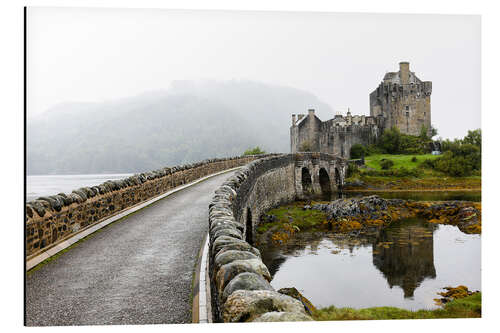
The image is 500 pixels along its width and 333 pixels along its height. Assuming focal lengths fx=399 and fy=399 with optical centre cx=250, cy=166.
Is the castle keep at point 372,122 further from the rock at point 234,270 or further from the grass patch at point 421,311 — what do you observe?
the rock at point 234,270

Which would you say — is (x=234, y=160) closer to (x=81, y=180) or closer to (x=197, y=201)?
(x=197, y=201)

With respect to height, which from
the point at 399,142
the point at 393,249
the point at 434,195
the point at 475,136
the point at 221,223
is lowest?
the point at 393,249

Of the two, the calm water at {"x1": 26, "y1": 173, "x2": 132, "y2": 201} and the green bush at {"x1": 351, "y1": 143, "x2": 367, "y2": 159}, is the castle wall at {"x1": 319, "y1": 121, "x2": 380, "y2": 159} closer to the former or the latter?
the green bush at {"x1": 351, "y1": 143, "x2": 367, "y2": 159}

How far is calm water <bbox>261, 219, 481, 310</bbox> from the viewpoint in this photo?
9680 mm

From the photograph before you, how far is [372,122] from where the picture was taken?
161 ft

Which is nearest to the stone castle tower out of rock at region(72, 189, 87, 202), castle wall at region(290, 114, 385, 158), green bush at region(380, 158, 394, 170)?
castle wall at region(290, 114, 385, 158)

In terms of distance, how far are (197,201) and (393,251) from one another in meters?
8.08

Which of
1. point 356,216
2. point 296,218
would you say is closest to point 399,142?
point 356,216

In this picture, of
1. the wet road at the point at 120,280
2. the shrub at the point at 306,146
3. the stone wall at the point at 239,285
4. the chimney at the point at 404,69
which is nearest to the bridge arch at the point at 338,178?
the chimney at the point at 404,69

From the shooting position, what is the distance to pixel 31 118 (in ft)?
17.9

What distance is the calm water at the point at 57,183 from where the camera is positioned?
18.2 feet

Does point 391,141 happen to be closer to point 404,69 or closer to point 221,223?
point 404,69

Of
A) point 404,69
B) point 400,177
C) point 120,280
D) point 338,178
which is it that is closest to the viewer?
point 120,280

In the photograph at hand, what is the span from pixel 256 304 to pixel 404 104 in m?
49.3
